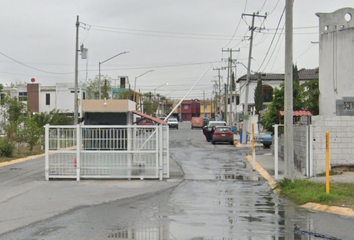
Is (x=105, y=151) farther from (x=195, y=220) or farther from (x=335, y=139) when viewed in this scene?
(x=335, y=139)

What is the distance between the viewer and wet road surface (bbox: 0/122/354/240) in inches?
321

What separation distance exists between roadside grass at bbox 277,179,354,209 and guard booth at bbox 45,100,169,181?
4505 mm

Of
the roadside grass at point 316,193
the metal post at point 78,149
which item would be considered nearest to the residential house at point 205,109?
the metal post at point 78,149

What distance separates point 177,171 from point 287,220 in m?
9.83

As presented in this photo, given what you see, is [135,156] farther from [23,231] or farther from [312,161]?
[23,231]

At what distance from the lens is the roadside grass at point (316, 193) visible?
36.4 ft

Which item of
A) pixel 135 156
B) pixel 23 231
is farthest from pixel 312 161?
pixel 23 231

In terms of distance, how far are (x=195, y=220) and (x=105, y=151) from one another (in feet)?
22.5

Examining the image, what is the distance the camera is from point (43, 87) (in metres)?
69.4

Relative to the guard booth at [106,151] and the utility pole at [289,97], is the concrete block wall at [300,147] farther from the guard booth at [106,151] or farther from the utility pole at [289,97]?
the guard booth at [106,151]

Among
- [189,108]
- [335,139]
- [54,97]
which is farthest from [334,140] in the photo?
[189,108]

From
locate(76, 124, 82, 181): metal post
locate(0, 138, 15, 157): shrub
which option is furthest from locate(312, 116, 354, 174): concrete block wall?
locate(0, 138, 15, 157): shrub

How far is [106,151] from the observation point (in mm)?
15531

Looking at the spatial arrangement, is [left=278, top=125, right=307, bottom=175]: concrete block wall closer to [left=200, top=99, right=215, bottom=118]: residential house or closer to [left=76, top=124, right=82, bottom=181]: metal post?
[left=76, top=124, right=82, bottom=181]: metal post
